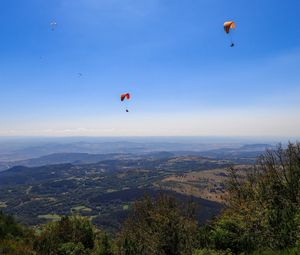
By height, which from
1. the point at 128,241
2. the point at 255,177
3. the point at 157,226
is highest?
the point at 255,177

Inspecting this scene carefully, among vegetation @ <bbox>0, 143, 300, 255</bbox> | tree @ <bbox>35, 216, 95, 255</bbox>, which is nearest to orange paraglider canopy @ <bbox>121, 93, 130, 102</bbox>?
vegetation @ <bbox>0, 143, 300, 255</bbox>

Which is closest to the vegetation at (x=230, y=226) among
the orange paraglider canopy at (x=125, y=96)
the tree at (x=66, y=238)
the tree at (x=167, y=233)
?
the tree at (x=167, y=233)

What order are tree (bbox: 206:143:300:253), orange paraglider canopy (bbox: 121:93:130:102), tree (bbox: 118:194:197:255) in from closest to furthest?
tree (bbox: 206:143:300:253) < tree (bbox: 118:194:197:255) < orange paraglider canopy (bbox: 121:93:130:102)

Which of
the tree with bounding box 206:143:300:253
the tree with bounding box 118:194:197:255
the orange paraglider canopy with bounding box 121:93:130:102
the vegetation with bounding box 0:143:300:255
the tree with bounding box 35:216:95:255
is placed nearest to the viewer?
the tree with bounding box 206:143:300:253

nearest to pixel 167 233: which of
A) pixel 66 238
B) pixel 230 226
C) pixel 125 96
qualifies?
pixel 230 226

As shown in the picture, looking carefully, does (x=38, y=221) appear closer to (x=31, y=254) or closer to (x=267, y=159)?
(x=31, y=254)

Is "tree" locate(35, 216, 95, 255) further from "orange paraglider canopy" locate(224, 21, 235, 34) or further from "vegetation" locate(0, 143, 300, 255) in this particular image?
"orange paraglider canopy" locate(224, 21, 235, 34)

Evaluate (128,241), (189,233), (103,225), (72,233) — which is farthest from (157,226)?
(103,225)

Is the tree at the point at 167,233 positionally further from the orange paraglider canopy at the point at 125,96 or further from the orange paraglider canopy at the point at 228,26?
the orange paraglider canopy at the point at 228,26
